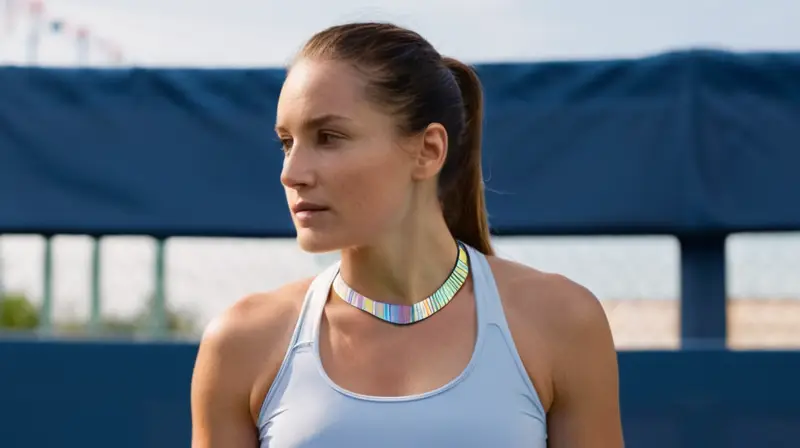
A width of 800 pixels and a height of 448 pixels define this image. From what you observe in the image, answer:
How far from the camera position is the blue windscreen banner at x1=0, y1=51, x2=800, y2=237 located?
2582 millimetres

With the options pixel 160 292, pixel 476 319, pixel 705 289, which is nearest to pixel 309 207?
pixel 476 319

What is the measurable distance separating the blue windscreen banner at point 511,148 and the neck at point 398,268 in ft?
4.03

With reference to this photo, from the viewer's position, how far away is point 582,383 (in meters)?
1.30

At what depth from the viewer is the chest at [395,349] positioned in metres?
1.27

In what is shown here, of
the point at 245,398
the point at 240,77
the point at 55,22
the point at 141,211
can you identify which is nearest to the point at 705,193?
the point at 240,77

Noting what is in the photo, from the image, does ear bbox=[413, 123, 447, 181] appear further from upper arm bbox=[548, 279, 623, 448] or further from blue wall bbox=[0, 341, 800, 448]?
blue wall bbox=[0, 341, 800, 448]

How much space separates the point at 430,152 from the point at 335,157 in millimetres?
146

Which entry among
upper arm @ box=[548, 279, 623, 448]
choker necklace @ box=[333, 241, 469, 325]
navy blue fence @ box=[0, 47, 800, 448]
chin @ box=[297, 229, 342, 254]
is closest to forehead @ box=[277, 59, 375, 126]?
chin @ box=[297, 229, 342, 254]

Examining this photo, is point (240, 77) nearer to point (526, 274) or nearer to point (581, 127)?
point (581, 127)

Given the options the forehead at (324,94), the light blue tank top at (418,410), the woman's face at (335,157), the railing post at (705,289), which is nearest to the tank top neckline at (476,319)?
the light blue tank top at (418,410)

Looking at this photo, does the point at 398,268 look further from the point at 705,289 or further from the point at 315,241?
the point at 705,289

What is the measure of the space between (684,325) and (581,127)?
22.5 inches

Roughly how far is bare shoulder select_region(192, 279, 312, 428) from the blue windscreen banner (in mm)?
1303

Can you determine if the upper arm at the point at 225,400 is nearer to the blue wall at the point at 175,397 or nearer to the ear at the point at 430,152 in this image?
the ear at the point at 430,152
